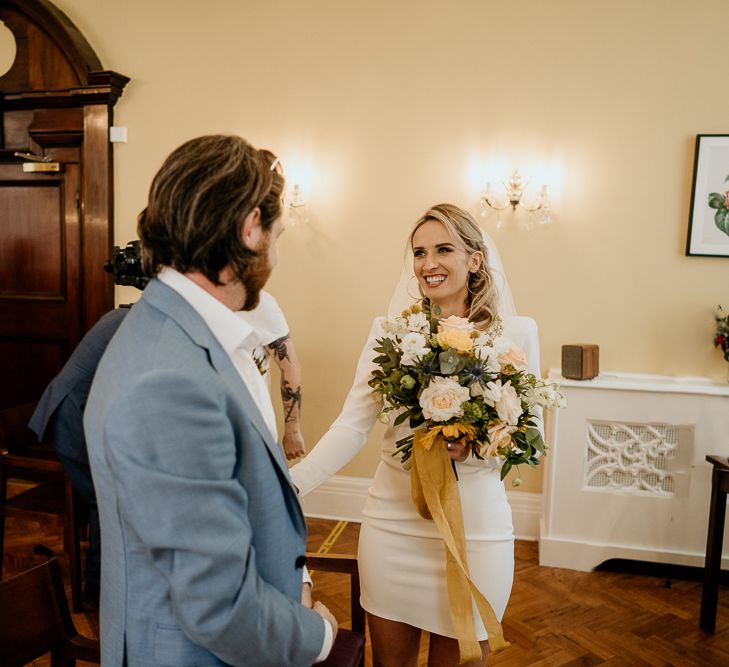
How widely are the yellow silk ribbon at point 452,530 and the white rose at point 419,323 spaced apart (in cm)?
29

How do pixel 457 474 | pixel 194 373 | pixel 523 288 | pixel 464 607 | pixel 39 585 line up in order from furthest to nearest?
pixel 523 288 < pixel 457 474 < pixel 464 607 < pixel 39 585 < pixel 194 373

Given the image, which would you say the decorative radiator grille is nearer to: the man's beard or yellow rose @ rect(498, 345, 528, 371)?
yellow rose @ rect(498, 345, 528, 371)

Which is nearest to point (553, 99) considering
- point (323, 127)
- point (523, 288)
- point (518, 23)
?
point (518, 23)

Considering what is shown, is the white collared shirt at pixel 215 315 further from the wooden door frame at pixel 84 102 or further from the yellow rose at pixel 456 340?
the wooden door frame at pixel 84 102

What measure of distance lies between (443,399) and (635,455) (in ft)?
7.91

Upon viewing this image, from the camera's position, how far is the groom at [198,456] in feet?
3.01

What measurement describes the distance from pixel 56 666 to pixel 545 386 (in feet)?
4.68

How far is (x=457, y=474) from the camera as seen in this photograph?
1.87 m

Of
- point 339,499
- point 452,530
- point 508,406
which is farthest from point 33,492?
point 508,406

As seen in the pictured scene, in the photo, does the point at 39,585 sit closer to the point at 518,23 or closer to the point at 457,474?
the point at 457,474

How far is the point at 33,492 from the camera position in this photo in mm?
3217

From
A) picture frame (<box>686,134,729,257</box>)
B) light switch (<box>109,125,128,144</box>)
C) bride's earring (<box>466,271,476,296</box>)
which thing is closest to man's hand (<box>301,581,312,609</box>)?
bride's earring (<box>466,271,476,296</box>)

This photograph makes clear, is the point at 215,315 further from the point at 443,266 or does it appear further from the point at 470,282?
the point at 470,282

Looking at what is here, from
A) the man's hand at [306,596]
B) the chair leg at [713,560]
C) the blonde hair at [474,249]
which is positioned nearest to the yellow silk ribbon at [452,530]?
the man's hand at [306,596]
